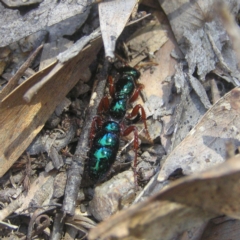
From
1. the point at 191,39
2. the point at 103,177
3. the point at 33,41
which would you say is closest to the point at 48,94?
the point at 33,41

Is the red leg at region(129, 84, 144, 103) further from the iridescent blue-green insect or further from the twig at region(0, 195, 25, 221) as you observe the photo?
the twig at region(0, 195, 25, 221)

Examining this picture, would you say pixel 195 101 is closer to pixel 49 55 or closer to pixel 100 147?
pixel 100 147

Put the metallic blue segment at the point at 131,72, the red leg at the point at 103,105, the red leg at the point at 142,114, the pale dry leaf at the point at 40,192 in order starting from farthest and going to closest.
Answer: the metallic blue segment at the point at 131,72 → the red leg at the point at 103,105 → the red leg at the point at 142,114 → the pale dry leaf at the point at 40,192

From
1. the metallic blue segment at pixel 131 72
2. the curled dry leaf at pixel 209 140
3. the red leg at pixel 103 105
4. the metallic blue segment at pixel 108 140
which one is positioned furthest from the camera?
the metallic blue segment at pixel 131 72

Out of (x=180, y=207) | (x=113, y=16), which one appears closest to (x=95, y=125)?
(x=113, y=16)

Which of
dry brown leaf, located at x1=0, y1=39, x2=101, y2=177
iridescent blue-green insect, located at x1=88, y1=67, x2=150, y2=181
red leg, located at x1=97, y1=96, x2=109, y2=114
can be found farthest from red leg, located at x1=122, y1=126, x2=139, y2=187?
dry brown leaf, located at x1=0, y1=39, x2=101, y2=177

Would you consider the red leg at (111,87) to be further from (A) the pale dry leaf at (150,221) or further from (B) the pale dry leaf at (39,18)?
(A) the pale dry leaf at (150,221)

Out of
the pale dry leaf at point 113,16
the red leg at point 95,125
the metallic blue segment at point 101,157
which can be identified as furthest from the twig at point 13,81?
the metallic blue segment at point 101,157
